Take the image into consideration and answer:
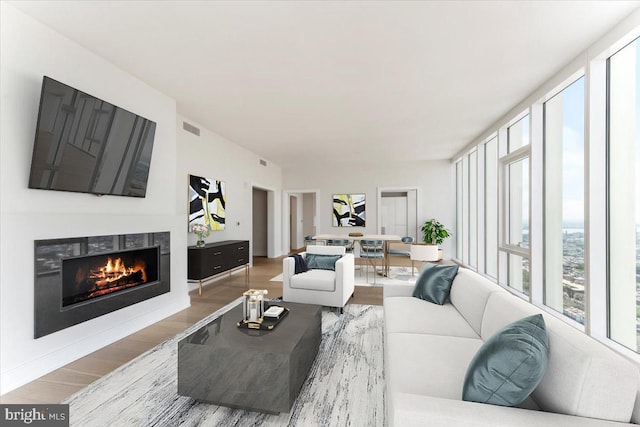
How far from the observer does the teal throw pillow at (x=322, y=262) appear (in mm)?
4207

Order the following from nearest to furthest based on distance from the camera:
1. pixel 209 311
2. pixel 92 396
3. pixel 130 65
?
1. pixel 92 396
2. pixel 130 65
3. pixel 209 311

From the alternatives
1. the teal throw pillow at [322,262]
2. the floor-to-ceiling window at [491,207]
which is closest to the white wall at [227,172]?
the teal throw pillow at [322,262]

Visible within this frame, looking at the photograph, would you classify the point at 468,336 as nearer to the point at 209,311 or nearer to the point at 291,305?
the point at 291,305

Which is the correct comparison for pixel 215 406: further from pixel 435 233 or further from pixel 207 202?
pixel 435 233

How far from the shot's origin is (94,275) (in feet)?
9.50

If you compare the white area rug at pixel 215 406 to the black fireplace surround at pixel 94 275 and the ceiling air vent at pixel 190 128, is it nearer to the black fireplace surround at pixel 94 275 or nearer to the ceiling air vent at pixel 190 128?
the black fireplace surround at pixel 94 275

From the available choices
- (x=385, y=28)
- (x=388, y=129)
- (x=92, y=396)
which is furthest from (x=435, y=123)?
(x=92, y=396)

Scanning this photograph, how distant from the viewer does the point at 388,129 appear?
17.8 feet

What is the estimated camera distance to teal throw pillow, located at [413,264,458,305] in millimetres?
2801

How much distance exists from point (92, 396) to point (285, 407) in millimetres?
1436

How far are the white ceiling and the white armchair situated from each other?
2.28m

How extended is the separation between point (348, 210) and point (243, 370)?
24.2 feet

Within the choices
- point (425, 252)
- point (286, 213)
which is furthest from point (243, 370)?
point (286, 213)

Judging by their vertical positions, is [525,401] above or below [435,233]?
below
